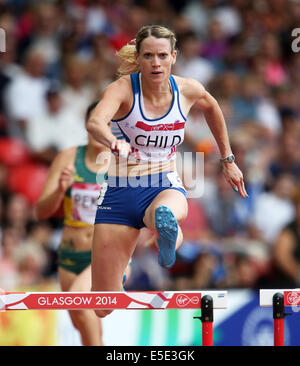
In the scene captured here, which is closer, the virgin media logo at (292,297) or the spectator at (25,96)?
the virgin media logo at (292,297)

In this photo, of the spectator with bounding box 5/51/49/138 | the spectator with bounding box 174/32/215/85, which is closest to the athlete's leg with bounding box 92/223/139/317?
the spectator with bounding box 5/51/49/138

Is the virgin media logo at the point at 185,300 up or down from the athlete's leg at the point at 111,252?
down

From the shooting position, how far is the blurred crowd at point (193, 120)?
816 cm

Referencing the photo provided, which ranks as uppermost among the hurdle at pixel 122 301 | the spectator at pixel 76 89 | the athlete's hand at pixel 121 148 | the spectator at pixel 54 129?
the spectator at pixel 76 89

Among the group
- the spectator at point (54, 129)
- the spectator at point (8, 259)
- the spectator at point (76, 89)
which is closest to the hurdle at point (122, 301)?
the spectator at point (8, 259)

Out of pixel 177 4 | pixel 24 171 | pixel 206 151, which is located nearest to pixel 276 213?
pixel 206 151

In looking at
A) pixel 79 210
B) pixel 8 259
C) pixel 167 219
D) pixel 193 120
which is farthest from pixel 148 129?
pixel 193 120

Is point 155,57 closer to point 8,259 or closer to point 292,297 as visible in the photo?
point 292,297

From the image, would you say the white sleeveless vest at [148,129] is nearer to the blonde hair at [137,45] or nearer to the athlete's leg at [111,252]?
the blonde hair at [137,45]

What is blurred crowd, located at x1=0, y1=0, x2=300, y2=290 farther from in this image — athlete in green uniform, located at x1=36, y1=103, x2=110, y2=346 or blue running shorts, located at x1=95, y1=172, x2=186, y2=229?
blue running shorts, located at x1=95, y1=172, x2=186, y2=229

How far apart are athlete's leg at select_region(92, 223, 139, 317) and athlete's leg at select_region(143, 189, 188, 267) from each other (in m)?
0.22

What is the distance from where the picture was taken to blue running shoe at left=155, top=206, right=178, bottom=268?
14.7ft

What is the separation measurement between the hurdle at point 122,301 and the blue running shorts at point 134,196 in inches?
22.6

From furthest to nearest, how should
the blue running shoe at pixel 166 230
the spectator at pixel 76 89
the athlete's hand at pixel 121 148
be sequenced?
the spectator at pixel 76 89 → the blue running shoe at pixel 166 230 → the athlete's hand at pixel 121 148
